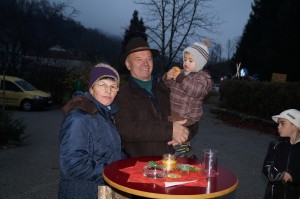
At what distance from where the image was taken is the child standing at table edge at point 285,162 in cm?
387

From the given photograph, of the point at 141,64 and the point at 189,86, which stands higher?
the point at 141,64

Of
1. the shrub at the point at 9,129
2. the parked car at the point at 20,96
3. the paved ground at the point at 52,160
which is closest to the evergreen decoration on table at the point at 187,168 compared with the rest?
the paved ground at the point at 52,160

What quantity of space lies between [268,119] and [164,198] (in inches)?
594

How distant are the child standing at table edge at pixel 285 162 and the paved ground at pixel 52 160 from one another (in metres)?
2.34

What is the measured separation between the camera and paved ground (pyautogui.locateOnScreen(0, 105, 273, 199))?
6461 millimetres

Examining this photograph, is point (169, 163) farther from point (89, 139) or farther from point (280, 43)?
point (280, 43)

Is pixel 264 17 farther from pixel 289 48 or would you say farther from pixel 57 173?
pixel 57 173

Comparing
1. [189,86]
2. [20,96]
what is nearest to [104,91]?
[189,86]

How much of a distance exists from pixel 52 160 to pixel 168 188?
6596mm

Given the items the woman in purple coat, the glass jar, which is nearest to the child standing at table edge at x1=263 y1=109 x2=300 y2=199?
the glass jar

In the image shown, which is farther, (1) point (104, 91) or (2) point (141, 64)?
(2) point (141, 64)

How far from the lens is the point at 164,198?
242 cm

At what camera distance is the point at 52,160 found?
8.58 meters

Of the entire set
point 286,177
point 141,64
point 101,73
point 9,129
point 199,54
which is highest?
point 199,54
